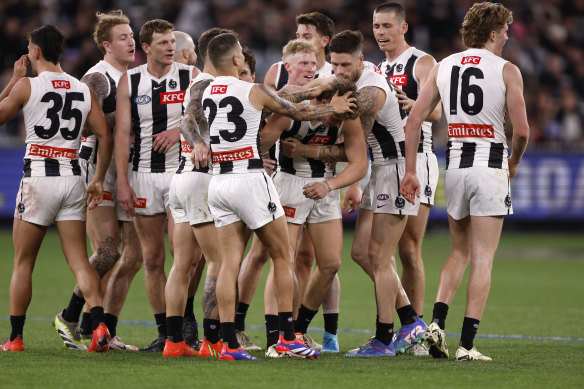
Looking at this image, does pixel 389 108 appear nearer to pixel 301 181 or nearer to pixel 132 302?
pixel 301 181

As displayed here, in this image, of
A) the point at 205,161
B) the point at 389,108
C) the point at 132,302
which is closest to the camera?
the point at 205,161

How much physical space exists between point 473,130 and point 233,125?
1.92 m

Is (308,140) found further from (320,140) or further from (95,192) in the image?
(95,192)

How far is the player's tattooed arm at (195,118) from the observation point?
712 centimetres

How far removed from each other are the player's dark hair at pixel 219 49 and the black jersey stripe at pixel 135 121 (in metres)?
1.27

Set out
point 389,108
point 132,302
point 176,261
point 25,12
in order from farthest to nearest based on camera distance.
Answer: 1. point 25,12
2. point 132,302
3. point 389,108
4. point 176,261

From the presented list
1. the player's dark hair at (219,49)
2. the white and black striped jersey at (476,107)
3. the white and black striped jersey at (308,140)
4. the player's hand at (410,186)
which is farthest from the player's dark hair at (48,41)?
the white and black striped jersey at (476,107)

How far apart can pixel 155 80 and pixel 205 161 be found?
61.9 inches

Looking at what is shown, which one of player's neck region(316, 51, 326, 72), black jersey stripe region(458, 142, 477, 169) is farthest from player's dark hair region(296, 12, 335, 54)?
black jersey stripe region(458, 142, 477, 169)

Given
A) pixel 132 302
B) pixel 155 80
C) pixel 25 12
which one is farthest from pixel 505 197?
pixel 25 12

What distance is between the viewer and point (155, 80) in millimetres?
8125

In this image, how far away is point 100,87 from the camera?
830 centimetres

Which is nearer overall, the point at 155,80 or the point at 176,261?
the point at 176,261

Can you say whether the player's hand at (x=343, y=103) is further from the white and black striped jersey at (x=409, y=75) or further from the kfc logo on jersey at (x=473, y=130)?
the white and black striped jersey at (x=409, y=75)
